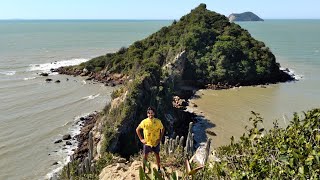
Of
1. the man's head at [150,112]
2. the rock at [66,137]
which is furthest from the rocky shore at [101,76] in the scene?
the man's head at [150,112]

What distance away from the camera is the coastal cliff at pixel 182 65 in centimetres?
2841

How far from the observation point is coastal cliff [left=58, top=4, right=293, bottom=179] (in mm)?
28406

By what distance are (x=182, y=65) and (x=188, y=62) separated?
13.4ft

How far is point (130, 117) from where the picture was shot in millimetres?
24141

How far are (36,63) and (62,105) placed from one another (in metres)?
30.2

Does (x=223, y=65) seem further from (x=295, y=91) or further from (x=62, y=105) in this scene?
(x=62, y=105)

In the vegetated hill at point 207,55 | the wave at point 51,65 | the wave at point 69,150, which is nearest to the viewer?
the wave at point 69,150

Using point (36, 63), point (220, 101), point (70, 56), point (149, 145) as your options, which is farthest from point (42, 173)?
point (70, 56)

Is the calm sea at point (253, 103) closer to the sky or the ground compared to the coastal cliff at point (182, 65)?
closer to the ground

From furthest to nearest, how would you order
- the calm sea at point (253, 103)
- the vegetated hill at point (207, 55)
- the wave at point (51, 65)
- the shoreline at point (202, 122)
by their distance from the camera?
the wave at point (51, 65)
the vegetated hill at point (207, 55)
the calm sea at point (253, 103)
the shoreline at point (202, 122)

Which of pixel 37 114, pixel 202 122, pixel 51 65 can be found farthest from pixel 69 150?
pixel 51 65

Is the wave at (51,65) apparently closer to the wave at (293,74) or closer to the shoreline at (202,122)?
the shoreline at (202,122)

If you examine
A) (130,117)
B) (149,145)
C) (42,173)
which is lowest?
(42,173)

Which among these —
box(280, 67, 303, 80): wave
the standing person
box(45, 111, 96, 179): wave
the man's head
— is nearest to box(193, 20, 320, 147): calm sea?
box(280, 67, 303, 80): wave
